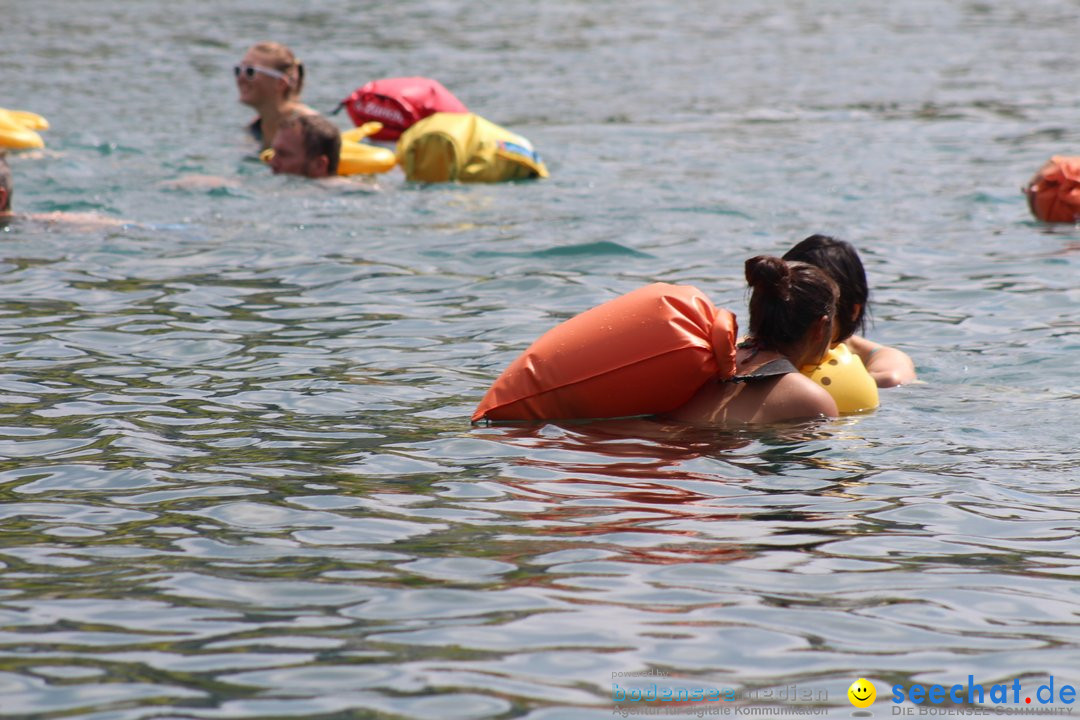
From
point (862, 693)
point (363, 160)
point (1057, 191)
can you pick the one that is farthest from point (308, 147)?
point (862, 693)

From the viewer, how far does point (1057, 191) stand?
9.80m

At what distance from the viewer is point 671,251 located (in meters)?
9.29

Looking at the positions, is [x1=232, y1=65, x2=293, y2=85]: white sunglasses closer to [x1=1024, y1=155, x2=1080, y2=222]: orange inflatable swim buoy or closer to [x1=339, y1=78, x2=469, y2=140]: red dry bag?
[x1=339, y1=78, x2=469, y2=140]: red dry bag

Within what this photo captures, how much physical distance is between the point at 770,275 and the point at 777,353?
39 cm

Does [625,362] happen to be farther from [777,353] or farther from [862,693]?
[862,693]

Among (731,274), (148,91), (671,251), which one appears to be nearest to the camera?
(731,274)

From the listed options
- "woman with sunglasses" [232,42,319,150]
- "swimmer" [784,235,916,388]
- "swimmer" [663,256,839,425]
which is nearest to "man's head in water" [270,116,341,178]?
"woman with sunglasses" [232,42,319,150]

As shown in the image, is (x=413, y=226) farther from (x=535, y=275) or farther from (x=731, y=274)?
(x=731, y=274)

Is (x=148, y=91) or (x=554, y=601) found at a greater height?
(x=148, y=91)

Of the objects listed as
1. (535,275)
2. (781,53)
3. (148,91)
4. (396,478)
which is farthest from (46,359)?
(781,53)

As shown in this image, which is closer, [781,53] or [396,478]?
[396,478]

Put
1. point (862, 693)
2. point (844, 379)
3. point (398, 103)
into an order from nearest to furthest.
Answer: point (862, 693) < point (844, 379) < point (398, 103)

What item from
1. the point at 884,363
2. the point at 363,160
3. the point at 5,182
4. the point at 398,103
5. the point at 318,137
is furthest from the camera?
the point at 398,103

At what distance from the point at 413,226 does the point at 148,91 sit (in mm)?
7191
